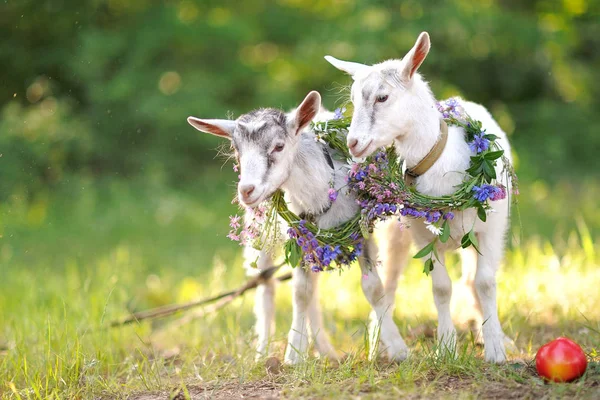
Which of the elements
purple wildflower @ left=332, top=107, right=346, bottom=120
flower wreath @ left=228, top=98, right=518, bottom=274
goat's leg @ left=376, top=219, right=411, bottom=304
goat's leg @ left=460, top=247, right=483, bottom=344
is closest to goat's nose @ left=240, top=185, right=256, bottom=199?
flower wreath @ left=228, top=98, right=518, bottom=274

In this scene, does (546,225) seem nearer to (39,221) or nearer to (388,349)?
(388,349)

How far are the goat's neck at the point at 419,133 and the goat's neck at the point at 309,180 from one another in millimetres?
465

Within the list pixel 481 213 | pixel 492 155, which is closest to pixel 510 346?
pixel 481 213

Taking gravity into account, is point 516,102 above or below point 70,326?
above

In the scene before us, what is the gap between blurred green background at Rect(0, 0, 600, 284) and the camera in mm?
10383

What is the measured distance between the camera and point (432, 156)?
412 cm

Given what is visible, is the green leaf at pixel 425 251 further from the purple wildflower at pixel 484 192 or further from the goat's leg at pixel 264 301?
the goat's leg at pixel 264 301

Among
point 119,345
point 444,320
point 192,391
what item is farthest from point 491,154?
point 119,345

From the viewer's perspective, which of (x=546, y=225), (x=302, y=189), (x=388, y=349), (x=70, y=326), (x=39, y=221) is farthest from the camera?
(x=39, y=221)

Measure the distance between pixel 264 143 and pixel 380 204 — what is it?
714 mm

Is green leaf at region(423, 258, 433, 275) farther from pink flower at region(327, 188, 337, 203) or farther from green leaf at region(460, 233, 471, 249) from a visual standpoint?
pink flower at region(327, 188, 337, 203)

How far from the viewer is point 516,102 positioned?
13328mm

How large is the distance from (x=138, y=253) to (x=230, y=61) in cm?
554

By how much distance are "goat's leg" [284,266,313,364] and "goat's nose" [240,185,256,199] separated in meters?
0.93
